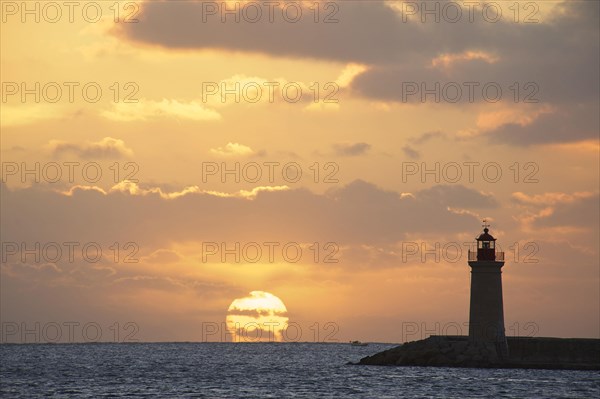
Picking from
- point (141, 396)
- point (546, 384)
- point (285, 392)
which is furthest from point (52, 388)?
point (546, 384)

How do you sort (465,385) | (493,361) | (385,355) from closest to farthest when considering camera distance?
(465,385)
(493,361)
(385,355)

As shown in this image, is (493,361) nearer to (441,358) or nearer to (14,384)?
(441,358)

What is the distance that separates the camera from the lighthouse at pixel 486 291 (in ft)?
241

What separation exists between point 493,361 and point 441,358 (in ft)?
24.4

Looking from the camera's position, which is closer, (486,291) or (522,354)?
(486,291)

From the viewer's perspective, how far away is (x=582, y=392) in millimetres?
70125

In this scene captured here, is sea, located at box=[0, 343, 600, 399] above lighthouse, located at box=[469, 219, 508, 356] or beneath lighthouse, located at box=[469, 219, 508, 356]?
beneath

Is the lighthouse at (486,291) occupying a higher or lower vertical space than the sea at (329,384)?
higher

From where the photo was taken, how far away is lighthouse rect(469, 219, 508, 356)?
73.6 meters

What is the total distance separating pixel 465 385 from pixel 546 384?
698 cm

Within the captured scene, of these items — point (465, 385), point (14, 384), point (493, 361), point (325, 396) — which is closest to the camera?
point (325, 396)

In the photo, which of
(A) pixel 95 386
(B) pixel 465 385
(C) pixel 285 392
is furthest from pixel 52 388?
(B) pixel 465 385

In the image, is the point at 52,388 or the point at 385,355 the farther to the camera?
the point at 385,355

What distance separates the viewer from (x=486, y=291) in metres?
73.4
